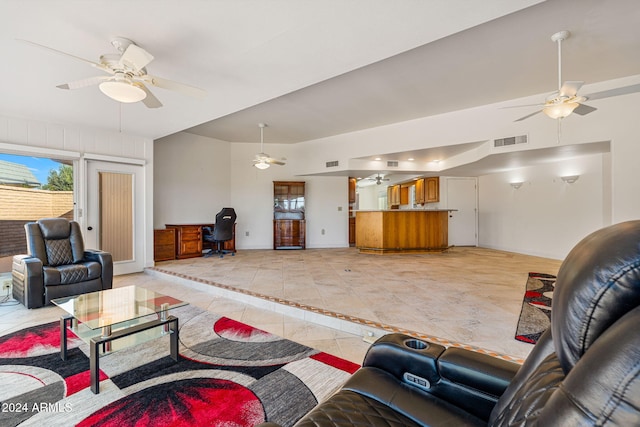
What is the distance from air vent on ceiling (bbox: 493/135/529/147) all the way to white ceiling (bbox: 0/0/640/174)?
16.6 inches

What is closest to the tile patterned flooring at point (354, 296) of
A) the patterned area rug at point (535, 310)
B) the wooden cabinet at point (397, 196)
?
the patterned area rug at point (535, 310)

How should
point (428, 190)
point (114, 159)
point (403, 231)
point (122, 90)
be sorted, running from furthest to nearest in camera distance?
point (428, 190)
point (403, 231)
point (114, 159)
point (122, 90)

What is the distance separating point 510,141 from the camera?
5289mm

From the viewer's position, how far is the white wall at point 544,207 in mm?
5691

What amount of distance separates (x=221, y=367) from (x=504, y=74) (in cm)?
510

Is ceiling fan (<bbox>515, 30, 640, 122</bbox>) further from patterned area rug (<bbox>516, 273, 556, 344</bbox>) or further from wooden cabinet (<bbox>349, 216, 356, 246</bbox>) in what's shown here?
wooden cabinet (<bbox>349, 216, 356, 246</bbox>)

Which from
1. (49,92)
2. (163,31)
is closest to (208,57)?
(163,31)

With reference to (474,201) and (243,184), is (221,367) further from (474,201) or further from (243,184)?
(474,201)

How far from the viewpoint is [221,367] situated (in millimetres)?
2117

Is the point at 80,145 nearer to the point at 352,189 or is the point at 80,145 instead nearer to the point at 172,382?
the point at 172,382

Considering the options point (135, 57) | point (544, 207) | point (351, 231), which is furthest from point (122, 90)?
point (544, 207)

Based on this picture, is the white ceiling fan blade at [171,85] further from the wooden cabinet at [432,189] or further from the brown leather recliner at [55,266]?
the wooden cabinet at [432,189]

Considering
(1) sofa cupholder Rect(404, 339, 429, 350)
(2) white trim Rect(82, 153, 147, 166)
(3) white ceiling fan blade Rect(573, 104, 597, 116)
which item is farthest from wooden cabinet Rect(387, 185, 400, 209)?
(1) sofa cupholder Rect(404, 339, 429, 350)

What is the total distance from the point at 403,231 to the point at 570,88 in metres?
4.37
